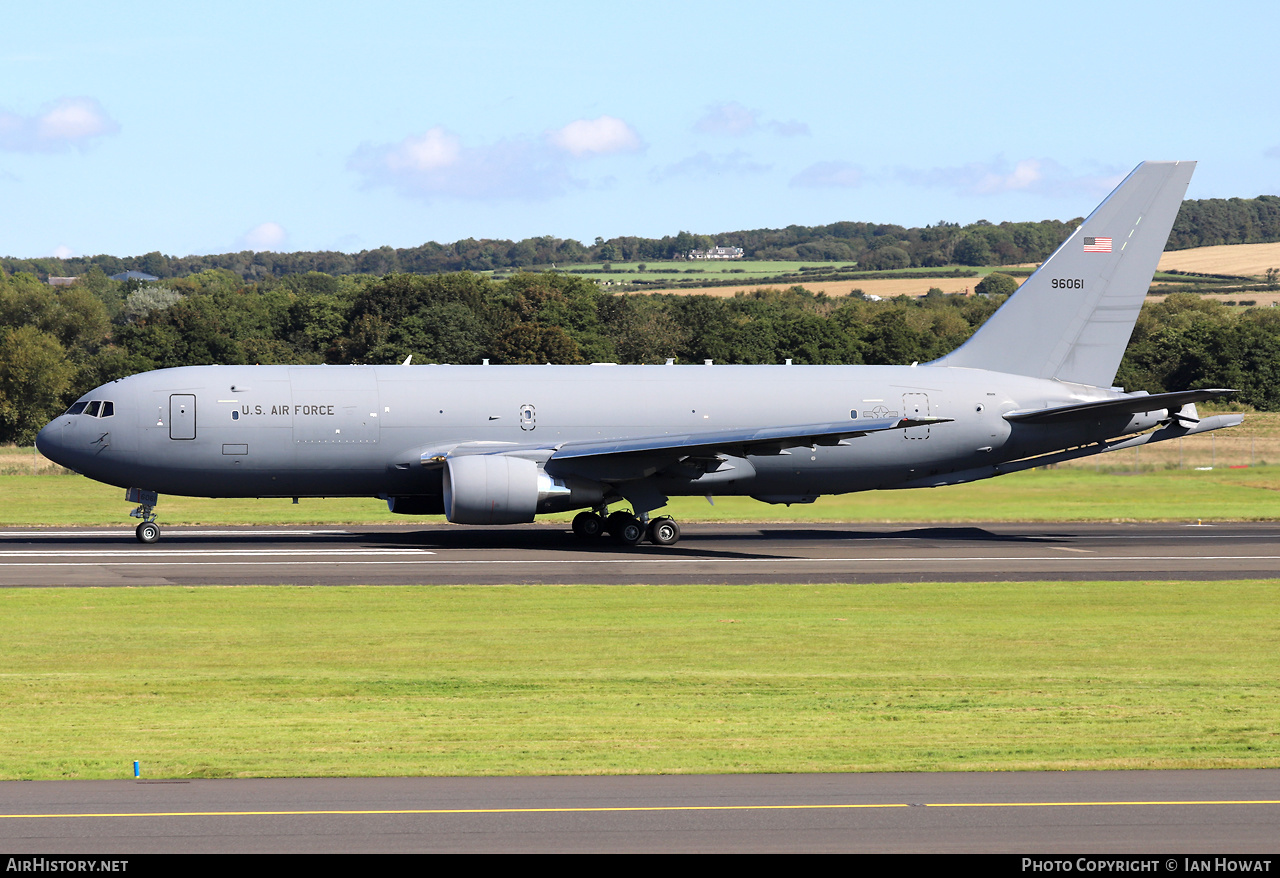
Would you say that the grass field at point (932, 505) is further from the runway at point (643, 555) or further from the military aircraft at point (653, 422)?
the military aircraft at point (653, 422)

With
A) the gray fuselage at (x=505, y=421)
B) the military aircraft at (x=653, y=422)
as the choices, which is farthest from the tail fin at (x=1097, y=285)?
the gray fuselage at (x=505, y=421)

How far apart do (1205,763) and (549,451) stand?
2484 centimetres

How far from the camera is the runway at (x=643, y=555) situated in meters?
30.9

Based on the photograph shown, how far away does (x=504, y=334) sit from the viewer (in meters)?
111

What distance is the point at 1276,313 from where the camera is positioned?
423 ft

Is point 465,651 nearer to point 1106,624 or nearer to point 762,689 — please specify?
point 762,689

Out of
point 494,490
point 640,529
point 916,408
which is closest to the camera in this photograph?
point 494,490

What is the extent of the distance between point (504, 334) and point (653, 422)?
7342cm

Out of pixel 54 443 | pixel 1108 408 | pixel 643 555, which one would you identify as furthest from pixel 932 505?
pixel 54 443

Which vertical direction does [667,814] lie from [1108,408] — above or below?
below

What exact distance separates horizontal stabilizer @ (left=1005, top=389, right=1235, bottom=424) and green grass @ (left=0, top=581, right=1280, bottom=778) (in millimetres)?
9748

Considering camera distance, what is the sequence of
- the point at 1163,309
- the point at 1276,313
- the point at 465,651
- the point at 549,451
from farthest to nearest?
the point at 1163,309 → the point at 1276,313 → the point at 549,451 → the point at 465,651

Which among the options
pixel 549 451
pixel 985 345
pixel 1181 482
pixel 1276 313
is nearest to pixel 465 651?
A: pixel 549 451

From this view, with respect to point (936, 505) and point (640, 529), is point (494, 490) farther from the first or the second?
point (936, 505)
